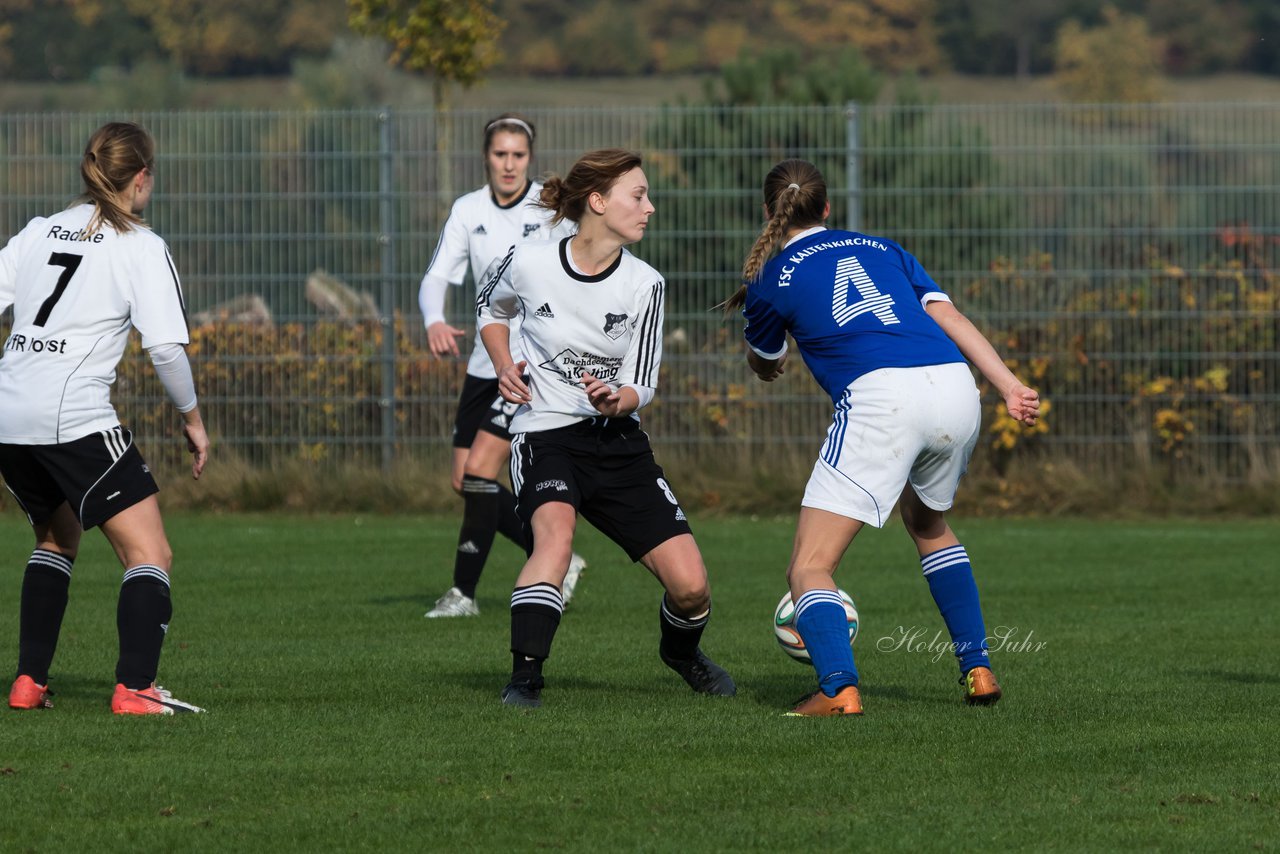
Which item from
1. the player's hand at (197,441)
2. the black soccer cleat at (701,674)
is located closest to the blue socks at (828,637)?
the black soccer cleat at (701,674)

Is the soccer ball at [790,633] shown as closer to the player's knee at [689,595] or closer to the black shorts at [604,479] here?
the player's knee at [689,595]

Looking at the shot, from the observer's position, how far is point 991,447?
50.0 ft

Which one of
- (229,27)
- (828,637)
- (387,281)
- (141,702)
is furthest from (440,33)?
(229,27)

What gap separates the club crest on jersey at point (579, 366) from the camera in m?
6.73

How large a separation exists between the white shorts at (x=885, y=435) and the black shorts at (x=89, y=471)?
2.21m

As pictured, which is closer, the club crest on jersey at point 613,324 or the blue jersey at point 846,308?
the blue jersey at point 846,308

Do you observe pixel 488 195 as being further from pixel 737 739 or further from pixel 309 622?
pixel 737 739

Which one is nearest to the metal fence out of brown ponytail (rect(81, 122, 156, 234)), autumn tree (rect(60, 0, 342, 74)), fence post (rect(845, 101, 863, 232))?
fence post (rect(845, 101, 863, 232))

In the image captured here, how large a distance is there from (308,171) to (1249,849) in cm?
1231

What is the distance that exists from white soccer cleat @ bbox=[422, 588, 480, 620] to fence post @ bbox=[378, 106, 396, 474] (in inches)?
235

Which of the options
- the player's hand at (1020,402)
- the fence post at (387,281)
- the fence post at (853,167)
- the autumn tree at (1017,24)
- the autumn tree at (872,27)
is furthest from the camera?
the autumn tree at (1017,24)

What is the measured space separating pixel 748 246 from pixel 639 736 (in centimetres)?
976

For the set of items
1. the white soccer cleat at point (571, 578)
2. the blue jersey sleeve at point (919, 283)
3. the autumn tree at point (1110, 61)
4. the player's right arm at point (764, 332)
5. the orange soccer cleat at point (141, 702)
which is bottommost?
the white soccer cleat at point (571, 578)

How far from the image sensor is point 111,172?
6.32 metres
